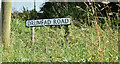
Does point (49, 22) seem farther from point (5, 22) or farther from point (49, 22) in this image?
point (5, 22)

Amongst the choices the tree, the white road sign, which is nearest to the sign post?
the white road sign

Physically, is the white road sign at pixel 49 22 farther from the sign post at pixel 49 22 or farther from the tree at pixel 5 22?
the tree at pixel 5 22

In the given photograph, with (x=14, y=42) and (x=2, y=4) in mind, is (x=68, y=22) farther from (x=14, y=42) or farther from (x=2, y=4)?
(x=2, y=4)

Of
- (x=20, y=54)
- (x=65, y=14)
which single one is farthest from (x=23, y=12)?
(x=20, y=54)

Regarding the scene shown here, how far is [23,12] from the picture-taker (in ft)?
27.3

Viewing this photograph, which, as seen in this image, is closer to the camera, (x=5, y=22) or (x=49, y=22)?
(x=49, y=22)

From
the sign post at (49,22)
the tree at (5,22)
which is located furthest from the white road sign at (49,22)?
the tree at (5,22)

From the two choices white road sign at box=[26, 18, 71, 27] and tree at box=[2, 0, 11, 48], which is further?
tree at box=[2, 0, 11, 48]

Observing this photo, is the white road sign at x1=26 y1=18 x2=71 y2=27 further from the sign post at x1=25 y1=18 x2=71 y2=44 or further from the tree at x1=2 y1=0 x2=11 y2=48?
the tree at x1=2 y1=0 x2=11 y2=48

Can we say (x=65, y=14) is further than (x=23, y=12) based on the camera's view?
No

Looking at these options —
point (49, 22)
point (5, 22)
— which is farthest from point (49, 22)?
point (5, 22)

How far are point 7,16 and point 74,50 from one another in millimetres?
2275

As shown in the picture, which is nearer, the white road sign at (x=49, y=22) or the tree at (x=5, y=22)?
the white road sign at (x=49, y=22)

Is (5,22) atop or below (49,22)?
below
